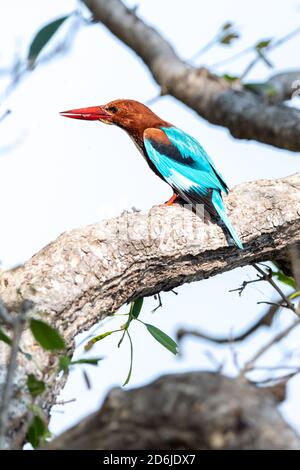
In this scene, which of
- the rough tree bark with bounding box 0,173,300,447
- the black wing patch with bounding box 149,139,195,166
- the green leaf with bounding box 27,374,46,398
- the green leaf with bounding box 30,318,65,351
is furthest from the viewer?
the black wing patch with bounding box 149,139,195,166

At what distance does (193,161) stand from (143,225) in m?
1.18

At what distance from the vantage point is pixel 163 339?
316 centimetres

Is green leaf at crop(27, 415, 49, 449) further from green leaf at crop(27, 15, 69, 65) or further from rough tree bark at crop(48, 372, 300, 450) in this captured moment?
green leaf at crop(27, 15, 69, 65)

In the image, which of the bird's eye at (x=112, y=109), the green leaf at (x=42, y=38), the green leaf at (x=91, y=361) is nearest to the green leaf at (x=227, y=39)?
the green leaf at (x=42, y=38)

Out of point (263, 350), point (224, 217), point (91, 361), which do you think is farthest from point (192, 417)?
point (224, 217)

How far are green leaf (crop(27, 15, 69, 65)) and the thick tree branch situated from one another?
0.22 metres

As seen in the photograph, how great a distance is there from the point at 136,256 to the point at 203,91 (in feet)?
4.41

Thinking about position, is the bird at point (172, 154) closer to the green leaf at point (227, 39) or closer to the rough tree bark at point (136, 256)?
the rough tree bark at point (136, 256)

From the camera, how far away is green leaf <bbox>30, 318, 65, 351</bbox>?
2025mm

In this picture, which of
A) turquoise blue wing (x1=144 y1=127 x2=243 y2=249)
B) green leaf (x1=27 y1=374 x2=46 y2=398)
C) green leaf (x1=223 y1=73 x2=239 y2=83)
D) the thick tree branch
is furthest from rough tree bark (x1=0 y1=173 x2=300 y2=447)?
the thick tree branch

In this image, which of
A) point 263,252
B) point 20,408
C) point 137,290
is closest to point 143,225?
point 137,290

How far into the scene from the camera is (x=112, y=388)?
1856 mm

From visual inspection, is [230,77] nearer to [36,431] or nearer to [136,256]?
[136,256]

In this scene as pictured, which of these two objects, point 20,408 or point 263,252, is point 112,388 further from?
point 263,252
